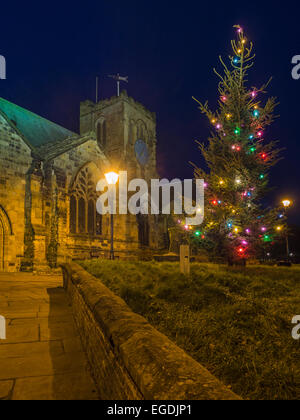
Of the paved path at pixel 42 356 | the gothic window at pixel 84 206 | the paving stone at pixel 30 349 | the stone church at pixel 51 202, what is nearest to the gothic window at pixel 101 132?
the stone church at pixel 51 202

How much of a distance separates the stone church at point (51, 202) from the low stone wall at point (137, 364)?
480 inches

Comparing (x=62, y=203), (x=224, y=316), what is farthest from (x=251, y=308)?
(x=62, y=203)

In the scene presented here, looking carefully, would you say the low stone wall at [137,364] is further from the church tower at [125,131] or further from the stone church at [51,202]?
the church tower at [125,131]

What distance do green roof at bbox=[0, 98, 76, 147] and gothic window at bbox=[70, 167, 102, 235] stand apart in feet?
14.7

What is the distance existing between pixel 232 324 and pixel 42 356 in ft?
7.99

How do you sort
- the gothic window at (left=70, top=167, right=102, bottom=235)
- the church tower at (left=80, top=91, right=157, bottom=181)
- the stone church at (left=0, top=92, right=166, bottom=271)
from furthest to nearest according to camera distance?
the church tower at (left=80, top=91, right=157, bottom=181) < the gothic window at (left=70, top=167, right=102, bottom=235) < the stone church at (left=0, top=92, right=166, bottom=271)

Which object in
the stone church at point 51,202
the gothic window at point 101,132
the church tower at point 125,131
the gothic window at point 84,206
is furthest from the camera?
the gothic window at point 101,132

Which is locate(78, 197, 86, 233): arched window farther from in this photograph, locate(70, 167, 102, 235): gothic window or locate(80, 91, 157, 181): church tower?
locate(80, 91, 157, 181): church tower

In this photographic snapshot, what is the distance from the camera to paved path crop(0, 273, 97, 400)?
2.66 metres

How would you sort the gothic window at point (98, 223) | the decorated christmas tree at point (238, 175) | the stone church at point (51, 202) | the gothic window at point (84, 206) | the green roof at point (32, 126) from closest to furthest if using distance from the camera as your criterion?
the decorated christmas tree at point (238, 175) < the stone church at point (51, 202) < the gothic window at point (84, 206) < the gothic window at point (98, 223) < the green roof at point (32, 126)

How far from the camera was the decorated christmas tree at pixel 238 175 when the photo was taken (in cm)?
982

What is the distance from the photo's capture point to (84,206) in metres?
18.8

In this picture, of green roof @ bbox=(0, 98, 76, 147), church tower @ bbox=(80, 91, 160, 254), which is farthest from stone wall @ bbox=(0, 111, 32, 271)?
church tower @ bbox=(80, 91, 160, 254)

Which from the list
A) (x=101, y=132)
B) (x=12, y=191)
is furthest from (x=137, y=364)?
(x=101, y=132)
